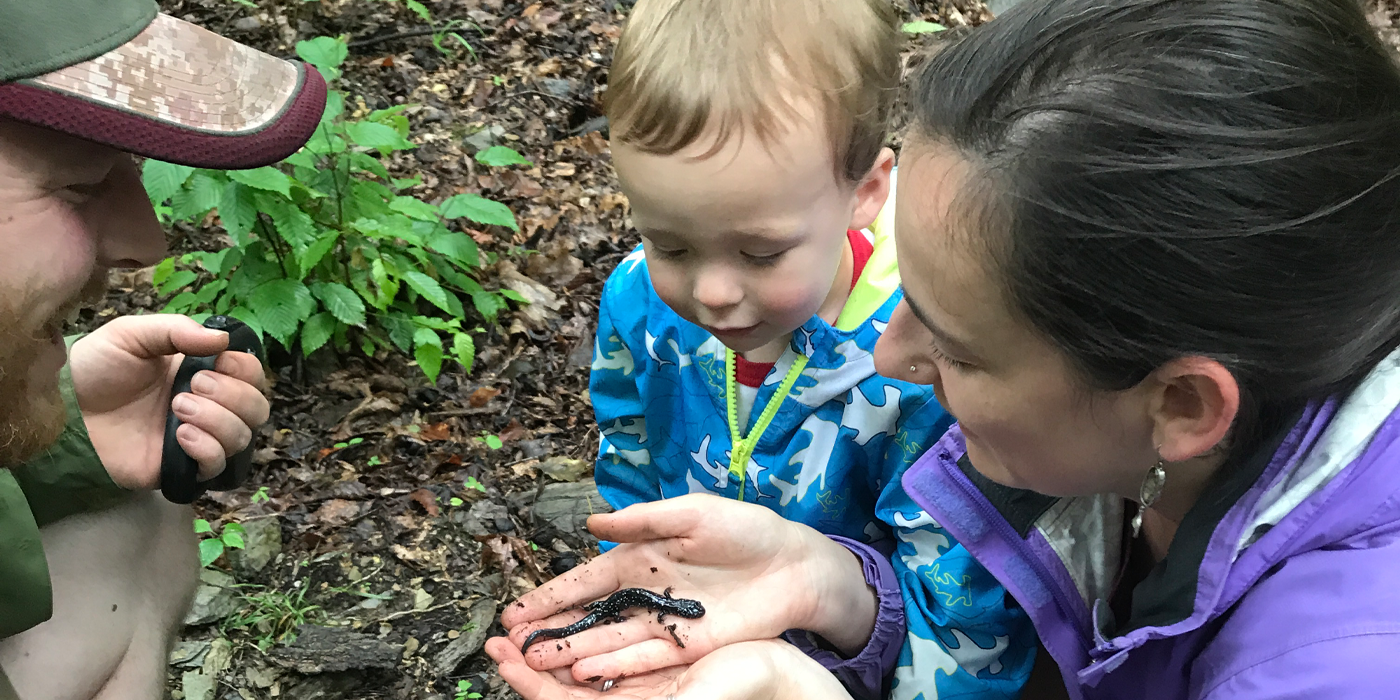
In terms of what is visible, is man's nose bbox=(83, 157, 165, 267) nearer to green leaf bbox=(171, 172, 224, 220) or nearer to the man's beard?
the man's beard

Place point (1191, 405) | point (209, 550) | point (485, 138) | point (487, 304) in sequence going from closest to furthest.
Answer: point (1191, 405), point (209, 550), point (487, 304), point (485, 138)

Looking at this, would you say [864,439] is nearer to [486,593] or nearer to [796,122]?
[796,122]

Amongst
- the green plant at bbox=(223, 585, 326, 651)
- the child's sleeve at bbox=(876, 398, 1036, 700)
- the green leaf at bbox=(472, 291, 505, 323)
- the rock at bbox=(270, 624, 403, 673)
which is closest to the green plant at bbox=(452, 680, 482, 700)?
the rock at bbox=(270, 624, 403, 673)

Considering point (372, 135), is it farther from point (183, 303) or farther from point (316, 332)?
point (183, 303)

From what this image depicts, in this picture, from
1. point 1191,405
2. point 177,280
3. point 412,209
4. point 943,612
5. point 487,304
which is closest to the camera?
point 1191,405

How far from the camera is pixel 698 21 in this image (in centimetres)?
195

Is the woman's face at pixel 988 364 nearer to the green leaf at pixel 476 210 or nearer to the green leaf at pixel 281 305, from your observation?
the green leaf at pixel 476 210

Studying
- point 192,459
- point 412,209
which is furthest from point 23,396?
point 412,209

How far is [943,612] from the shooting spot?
92.0 inches

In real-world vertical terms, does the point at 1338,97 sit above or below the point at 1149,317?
above

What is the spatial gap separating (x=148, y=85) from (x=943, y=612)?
2.19 meters

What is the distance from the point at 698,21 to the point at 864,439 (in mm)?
1080

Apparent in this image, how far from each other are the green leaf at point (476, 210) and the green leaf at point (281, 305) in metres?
0.80

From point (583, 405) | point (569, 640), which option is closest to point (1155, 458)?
point (569, 640)
